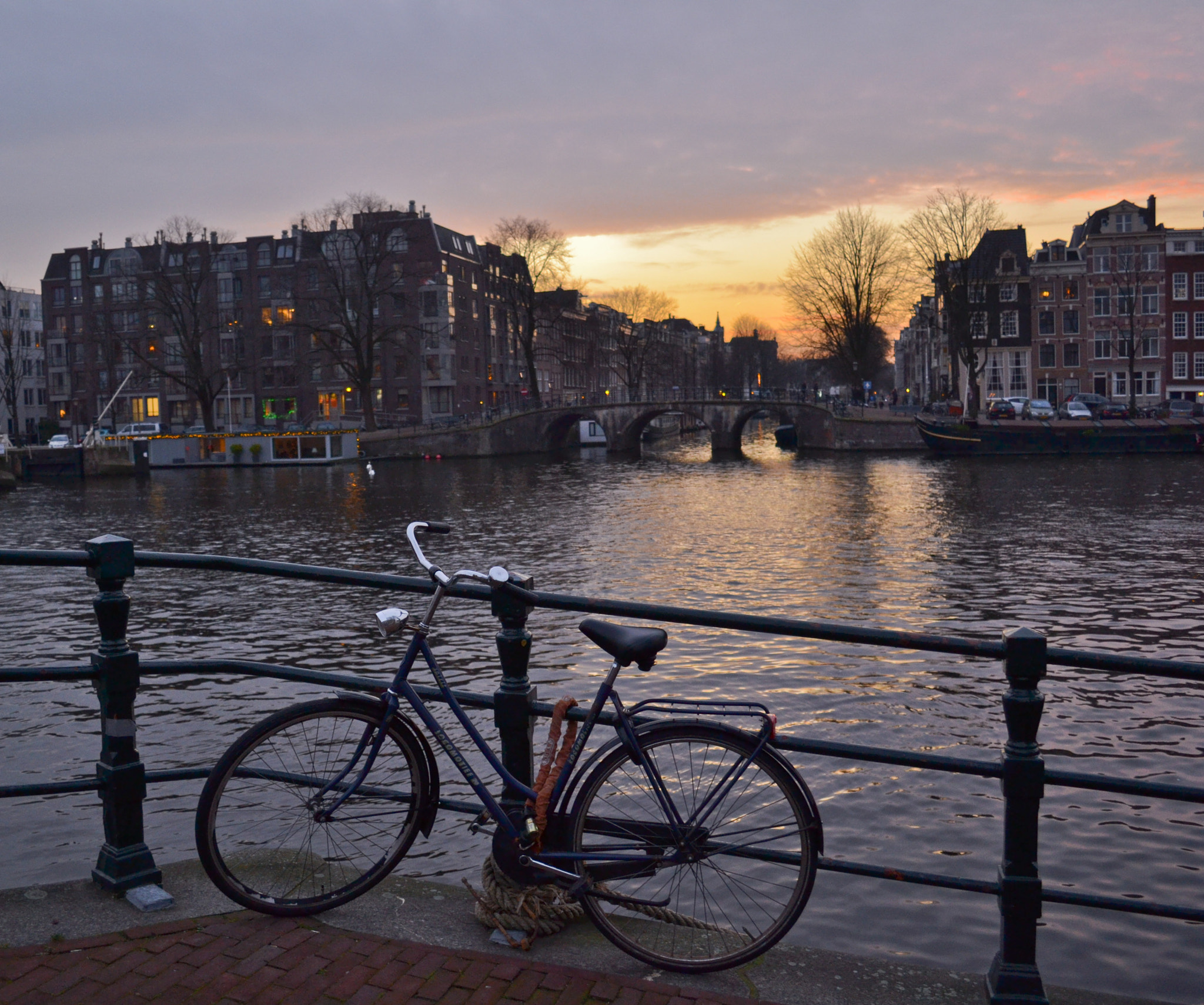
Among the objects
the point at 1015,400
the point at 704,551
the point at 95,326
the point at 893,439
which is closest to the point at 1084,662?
the point at 704,551

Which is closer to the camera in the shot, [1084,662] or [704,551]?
[1084,662]

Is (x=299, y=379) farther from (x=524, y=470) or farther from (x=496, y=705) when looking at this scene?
(x=496, y=705)

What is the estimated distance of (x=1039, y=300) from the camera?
79688 mm

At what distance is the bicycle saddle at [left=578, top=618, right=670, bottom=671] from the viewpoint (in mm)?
3656

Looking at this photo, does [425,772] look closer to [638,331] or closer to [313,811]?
[313,811]

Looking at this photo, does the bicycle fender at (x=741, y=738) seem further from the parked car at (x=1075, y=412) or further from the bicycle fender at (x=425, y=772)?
the parked car at (x=1075, y=412)

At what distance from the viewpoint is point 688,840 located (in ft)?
12.3

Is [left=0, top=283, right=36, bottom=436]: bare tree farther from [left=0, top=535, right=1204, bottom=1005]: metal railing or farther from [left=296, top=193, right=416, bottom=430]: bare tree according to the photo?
[left=0, top=535, right=1204, bottom=1005]: metal railing

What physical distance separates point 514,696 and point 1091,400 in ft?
235

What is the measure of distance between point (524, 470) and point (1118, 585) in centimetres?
3895

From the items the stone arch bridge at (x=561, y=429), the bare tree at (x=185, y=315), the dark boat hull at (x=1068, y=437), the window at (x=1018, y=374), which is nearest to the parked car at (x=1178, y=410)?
the dark boat hull at (x=1068, y=437)

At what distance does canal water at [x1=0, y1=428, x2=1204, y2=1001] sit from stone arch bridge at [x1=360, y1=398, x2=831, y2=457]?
3077cm

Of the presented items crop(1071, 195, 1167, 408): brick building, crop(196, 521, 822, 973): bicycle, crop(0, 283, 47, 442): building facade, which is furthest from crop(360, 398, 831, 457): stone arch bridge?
crop(196, 521, 822, 973): bicycle

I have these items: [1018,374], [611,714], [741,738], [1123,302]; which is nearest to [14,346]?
[1018,374]
